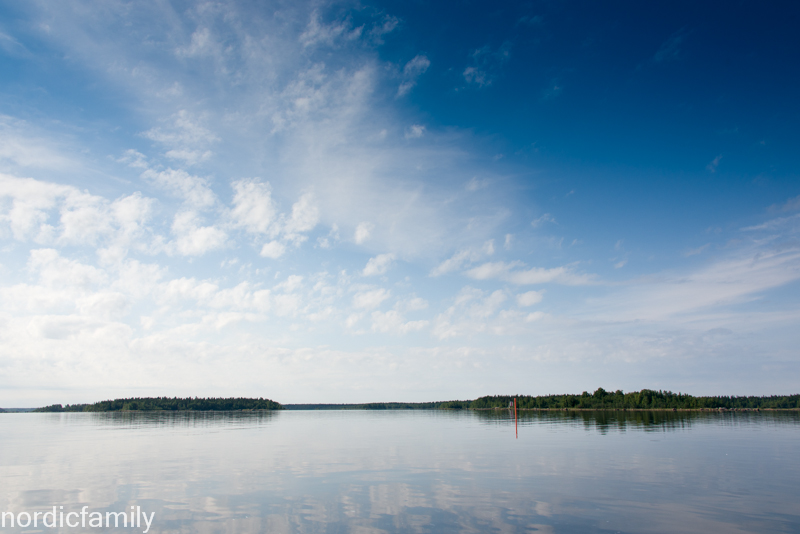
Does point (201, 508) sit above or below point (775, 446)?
above

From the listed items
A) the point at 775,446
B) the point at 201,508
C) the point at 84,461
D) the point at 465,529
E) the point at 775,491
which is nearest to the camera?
the point at 465,529

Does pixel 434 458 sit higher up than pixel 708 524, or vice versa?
pixel 708 524

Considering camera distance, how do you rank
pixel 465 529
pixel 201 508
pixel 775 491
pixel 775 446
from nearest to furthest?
pixel 465 529 < pixel 201 508 < pixel 775 491 < pixel 775 446

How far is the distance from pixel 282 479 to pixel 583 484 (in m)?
18.9

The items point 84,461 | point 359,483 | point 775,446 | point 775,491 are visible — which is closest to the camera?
point 775,491

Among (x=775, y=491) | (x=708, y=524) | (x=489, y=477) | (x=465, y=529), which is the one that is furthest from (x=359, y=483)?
(x=775, y=491)

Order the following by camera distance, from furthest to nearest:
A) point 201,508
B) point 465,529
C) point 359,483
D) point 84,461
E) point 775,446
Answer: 1. point 775,446
2. point 84,461
3. point 359,483
4. point 201,508
5. point 465,529

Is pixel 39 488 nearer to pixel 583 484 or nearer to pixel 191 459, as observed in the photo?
pixel 191 459

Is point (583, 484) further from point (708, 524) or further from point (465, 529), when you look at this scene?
point (465, 529)

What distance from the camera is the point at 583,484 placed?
26.4m

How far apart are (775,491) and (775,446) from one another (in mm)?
30671

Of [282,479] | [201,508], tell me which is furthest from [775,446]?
[201,508]

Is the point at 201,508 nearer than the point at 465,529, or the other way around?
the point at 465,529

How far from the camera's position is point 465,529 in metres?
17.6
